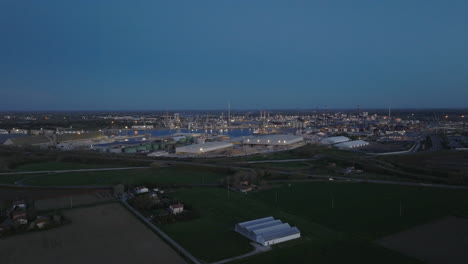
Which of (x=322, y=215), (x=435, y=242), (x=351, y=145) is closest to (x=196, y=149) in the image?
(x=351, y=145)

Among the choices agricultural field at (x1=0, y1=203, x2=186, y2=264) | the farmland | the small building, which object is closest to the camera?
agricultural field at (x1=0, y1=203, x2=186, y2=264)

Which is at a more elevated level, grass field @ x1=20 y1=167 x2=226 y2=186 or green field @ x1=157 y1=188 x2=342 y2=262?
green field @ x1=157 y1=188 x2=342 y2=262

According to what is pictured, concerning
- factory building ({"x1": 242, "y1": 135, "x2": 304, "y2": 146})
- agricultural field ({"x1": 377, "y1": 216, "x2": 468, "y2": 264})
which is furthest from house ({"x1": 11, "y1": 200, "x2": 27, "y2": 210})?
factory building ({"x1": 242, "y1": 135, "x2": 304, "y2": 146})

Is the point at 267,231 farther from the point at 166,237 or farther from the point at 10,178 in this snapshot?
the point at 10,178

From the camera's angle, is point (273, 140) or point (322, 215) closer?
point (322, 215)

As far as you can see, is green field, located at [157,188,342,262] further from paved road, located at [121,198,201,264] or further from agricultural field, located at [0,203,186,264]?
agricultural field, located at [0,203,186,264]

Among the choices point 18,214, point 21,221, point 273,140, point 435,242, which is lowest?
point 435,242

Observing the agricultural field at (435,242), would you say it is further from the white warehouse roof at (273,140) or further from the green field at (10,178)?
the white warehouse roof at (273,140)

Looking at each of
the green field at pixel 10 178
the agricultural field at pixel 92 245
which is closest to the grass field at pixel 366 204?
the agricultural field at pixel 92 245
